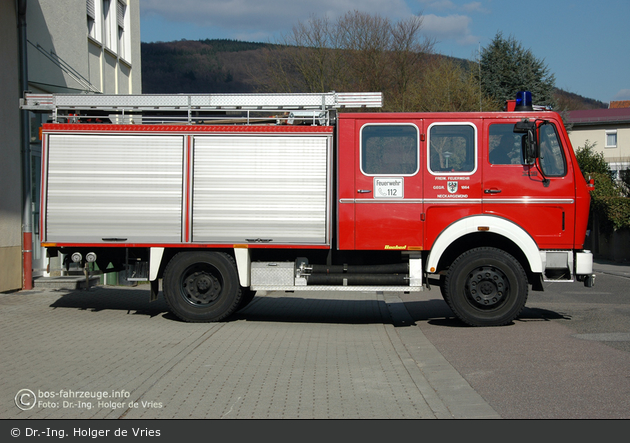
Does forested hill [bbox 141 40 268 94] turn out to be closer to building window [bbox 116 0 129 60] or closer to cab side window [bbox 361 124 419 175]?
building window [bbox 116 0 129 60]

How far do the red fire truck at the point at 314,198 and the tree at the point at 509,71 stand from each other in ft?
85.4

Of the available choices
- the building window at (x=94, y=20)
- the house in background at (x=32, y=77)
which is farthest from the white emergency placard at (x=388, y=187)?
the building window at (x=94, y=20)

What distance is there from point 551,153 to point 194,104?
5.01 m

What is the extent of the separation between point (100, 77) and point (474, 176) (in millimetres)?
12028

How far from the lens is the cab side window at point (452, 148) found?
8.21 metres

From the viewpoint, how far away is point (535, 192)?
26.6 feet

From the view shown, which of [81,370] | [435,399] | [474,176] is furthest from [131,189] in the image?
[435,399]

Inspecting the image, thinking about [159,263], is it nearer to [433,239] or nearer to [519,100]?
[433,239]

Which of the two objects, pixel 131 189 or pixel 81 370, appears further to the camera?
pixel 131 189

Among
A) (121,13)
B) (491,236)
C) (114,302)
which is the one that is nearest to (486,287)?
(491,236)

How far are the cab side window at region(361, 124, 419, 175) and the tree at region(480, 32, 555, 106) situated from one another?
86.4 ft

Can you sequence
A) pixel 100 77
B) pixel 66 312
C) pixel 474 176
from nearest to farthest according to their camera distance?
pixel 474 176 < pixel 66 312 < pixel 100 77

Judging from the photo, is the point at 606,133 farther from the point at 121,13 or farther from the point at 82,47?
the point at 82,47

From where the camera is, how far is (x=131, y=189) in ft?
27.9
